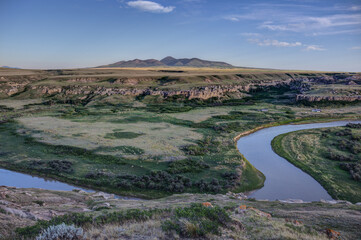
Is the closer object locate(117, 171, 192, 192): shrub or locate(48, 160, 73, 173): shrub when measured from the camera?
locate(117, 171, 192, 192): shrub

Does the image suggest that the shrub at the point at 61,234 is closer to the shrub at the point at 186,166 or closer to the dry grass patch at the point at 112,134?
the shrub at the point at 186,166

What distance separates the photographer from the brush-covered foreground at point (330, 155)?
87.5 feet

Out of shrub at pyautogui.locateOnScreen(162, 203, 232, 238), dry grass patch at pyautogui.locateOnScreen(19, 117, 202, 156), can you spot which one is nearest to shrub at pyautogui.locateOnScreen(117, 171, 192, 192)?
dry grass patch at pyautogui.locateOnScreen(19, 117, 202, 156)

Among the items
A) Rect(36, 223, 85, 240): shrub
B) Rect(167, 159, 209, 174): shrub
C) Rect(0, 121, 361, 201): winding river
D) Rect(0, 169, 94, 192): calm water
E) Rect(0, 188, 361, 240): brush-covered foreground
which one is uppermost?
Rect(36, 223, 85, 240): shrub

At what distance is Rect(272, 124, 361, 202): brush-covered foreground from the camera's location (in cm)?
2668

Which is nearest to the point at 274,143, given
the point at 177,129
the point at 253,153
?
the point at 253,153

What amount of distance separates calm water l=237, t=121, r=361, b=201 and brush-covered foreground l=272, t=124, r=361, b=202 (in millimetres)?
1059

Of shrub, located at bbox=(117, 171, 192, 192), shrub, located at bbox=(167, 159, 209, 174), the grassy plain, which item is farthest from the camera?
shrub, located at bbox=(167, 159, 209, 174)

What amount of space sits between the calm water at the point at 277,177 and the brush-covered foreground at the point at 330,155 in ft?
3.47

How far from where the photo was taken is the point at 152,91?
104 m

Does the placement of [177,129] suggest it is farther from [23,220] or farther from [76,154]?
[23,220]

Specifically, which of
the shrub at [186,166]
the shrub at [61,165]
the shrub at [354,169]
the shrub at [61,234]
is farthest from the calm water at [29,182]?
the shrub at [354,169]

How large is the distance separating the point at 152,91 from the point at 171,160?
74449 millimetres

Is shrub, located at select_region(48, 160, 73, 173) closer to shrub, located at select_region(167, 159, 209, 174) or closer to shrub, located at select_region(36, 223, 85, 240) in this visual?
shrub, located at select_region(167, 159, 209, 174)
